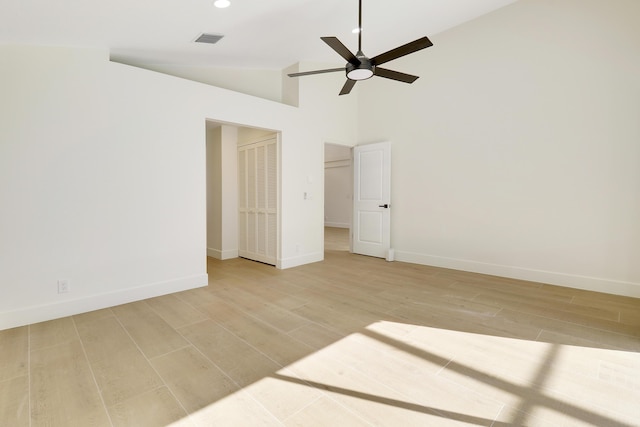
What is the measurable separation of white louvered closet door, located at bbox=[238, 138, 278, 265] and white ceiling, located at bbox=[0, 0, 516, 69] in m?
1.42

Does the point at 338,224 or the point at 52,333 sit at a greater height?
the point at 338,224

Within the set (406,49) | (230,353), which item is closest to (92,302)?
(230,353)

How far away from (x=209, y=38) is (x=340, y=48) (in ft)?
5.39

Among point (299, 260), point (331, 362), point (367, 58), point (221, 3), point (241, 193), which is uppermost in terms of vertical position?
point (221, 3)

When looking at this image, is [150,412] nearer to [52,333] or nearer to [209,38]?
[52,333]

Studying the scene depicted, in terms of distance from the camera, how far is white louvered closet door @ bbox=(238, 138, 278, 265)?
4965mm

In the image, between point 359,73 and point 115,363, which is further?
Result: point 359,73

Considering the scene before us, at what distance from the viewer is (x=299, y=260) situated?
199 inches

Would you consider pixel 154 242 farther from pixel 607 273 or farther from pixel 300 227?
pixel 607 273

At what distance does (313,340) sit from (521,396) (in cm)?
139

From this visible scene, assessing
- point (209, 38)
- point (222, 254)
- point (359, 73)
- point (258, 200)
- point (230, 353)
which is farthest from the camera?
point (222, 254)

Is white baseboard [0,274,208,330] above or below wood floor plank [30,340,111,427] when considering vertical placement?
above

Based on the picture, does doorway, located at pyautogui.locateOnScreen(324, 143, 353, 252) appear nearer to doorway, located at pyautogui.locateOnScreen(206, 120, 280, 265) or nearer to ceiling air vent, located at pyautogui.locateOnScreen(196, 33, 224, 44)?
doorway, located at pyautogui.locateOnScreen(206, 120, 280, 265)

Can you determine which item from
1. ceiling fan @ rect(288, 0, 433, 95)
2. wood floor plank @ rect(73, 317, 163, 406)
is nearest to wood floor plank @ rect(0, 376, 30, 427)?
wood floor plank @ rect(73, 317, 163, 406)
